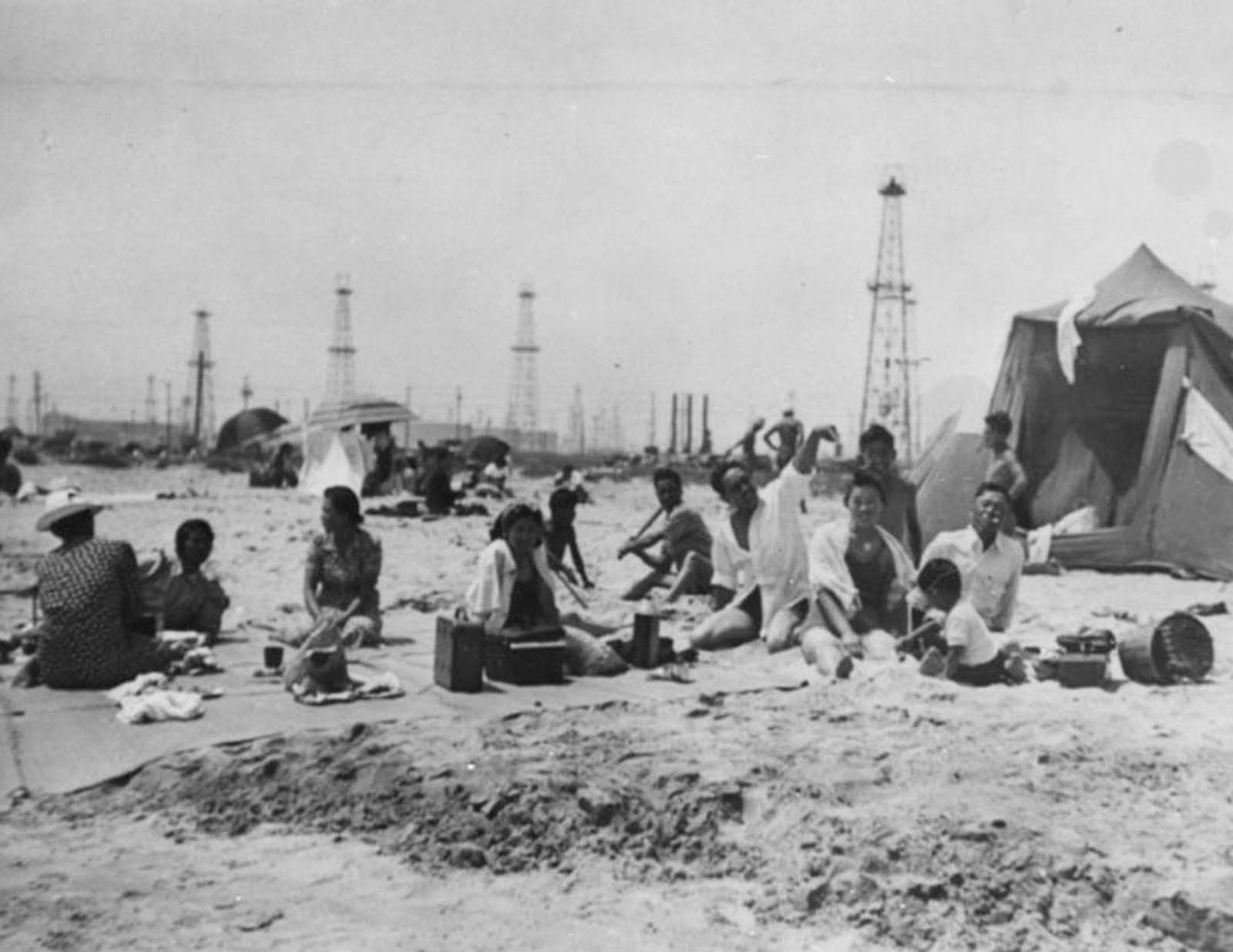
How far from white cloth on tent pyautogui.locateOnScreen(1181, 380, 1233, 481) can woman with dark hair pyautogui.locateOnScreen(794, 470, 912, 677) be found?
440 cm

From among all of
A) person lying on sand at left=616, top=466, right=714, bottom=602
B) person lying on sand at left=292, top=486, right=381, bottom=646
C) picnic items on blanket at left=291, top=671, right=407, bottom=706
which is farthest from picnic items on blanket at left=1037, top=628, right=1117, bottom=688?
person lying on sand at left=292, top=486, right=381, bottom=646

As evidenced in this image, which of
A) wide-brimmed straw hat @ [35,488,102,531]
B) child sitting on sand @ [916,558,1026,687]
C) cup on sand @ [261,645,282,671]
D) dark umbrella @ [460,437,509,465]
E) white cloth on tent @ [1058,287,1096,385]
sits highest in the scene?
white cloth on tent @ [1058,287,1096,385]

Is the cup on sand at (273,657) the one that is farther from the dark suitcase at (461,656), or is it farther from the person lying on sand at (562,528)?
the person lying on sand at (562,528)

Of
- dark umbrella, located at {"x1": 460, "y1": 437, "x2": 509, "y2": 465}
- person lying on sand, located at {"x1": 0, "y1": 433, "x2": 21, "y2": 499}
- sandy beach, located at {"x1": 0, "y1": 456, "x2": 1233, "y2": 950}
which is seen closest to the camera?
sandy beach, located at {"x1": 0, "y1": 456, "x2": 1233, "y2": 950}

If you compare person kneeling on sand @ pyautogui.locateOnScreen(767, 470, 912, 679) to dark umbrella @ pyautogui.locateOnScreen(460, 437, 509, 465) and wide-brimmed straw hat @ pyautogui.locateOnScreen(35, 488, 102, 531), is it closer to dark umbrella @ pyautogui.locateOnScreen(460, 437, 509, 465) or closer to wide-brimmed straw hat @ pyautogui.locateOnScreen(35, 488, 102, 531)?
wide-brimmed straw hat @ pyautogui.locateOnScreen(35, 488, 102, 531)

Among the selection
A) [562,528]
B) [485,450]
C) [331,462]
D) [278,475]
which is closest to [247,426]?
[485,450]

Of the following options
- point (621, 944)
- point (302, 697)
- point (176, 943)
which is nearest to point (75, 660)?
point (302, 697)

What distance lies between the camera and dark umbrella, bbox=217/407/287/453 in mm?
37469

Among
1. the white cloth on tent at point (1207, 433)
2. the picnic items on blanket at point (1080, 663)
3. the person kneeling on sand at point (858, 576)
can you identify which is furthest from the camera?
the white cloth on tent at point (1207, 433)

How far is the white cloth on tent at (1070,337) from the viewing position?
10.7 m

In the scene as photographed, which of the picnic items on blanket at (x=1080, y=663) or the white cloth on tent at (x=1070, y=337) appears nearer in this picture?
the picnic items on blanket at (x=1080, y=663)

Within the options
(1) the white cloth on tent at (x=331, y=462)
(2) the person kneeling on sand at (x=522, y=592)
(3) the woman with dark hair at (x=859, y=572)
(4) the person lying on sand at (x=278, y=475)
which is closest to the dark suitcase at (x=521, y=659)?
(2) the person kneeling on sand at (x=522, y=592)

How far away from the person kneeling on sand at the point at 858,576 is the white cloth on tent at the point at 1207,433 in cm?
438

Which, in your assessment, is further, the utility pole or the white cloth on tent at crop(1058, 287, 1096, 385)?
the utility pole
